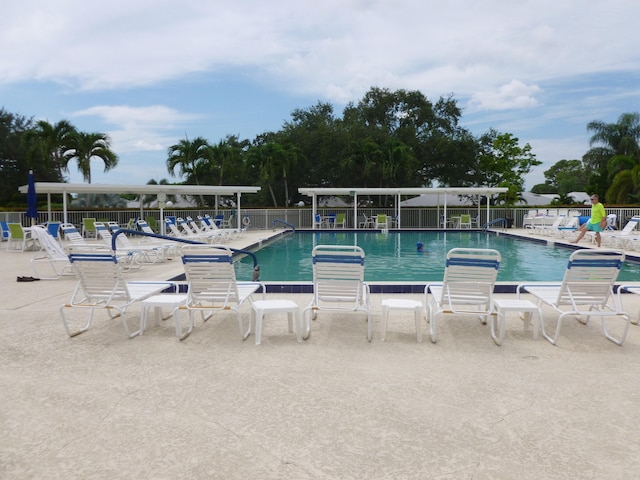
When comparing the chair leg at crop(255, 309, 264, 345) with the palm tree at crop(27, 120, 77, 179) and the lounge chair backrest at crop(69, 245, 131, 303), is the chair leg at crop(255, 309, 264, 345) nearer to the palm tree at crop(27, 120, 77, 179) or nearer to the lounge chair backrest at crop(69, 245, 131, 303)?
the lounge chair backrest at crop(69, 245, 131, 303)

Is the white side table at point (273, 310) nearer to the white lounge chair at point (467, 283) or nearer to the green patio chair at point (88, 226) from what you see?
the white lounge chair at point (467, 283)

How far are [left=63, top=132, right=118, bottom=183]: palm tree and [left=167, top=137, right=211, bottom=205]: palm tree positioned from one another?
3.12m

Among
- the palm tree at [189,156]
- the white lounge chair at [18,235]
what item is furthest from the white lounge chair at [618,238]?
the palm tree at [189,156]

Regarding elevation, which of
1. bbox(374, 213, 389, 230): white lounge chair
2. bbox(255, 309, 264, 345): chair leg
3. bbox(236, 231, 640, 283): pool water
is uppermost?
bbox(374, 213, 389, 230): white lounge chair

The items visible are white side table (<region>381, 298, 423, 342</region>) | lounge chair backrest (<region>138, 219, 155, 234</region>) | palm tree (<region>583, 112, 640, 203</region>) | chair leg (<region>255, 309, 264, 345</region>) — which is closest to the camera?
chair leg (<region>255, 309, 264, 345</region>)

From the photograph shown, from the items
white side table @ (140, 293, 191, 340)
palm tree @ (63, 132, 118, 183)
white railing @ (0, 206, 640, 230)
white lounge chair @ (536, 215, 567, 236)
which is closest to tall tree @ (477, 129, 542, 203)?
white railing @ (0, 206, 640, 230)

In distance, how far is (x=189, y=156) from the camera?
29922 millimetres

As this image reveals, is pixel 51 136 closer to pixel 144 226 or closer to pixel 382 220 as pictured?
pixel 144 226

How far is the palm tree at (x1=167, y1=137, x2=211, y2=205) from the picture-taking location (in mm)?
29891

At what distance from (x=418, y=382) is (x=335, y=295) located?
1560 mm

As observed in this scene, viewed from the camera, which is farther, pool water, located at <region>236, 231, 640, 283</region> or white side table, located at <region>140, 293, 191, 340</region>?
pool water, located at <region>236, 231, 640, 283</region>

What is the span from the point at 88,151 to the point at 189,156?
17.0 feet

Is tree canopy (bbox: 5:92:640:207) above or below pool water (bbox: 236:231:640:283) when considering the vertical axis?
above

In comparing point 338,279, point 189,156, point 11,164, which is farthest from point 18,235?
point 11,164
